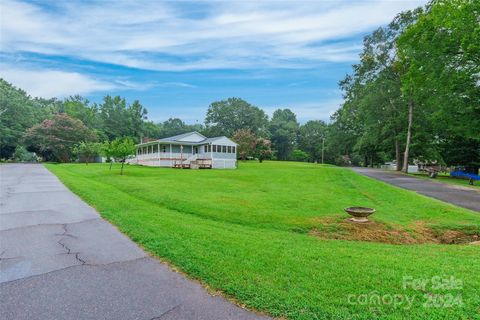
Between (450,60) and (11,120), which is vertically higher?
(450,60)

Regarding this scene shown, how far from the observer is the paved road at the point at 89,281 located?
301 centimetres

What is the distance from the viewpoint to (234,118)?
6550cm

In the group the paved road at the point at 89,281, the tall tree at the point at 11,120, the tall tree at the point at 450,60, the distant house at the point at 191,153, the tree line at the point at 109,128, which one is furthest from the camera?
the tall tree at the point at 11,120

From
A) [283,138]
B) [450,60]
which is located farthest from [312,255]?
[283,138]

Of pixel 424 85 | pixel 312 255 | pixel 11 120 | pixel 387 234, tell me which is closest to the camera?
pixel 312 255

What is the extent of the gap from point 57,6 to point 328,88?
32.9m

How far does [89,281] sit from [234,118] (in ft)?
206

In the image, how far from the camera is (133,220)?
23.4 ft

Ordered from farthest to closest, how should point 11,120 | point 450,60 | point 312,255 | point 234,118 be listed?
point 234,118, point 11,120, point 450,60, point 312,255

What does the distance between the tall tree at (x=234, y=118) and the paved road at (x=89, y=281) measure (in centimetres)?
5899

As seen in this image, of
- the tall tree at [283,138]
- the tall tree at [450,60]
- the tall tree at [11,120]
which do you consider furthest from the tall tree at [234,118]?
the tall tree at [450,60]

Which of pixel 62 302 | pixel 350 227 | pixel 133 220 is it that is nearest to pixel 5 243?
pixel 133 220

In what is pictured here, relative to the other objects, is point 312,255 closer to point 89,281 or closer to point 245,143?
point 89,281

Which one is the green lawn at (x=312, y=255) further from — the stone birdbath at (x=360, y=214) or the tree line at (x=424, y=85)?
the tree line at (x=424, y=85)
